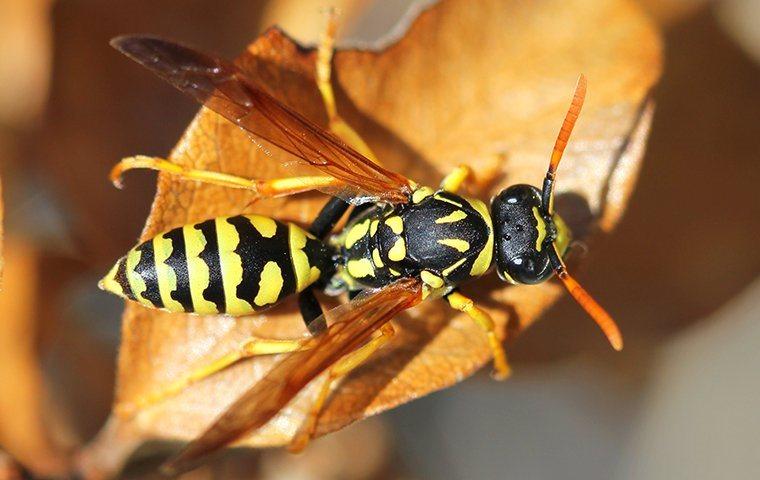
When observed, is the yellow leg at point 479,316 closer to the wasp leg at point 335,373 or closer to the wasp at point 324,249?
the wasp at point 324,249

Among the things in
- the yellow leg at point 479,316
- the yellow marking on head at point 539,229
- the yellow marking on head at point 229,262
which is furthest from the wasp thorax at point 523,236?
the yellow marking on head at point 229,262

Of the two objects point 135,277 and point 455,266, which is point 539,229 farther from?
point 135,277

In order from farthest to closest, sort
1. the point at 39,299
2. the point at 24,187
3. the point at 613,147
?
the point at 24,187 < the point at 39,299 < the point at 613,147

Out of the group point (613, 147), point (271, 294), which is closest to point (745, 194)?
point (613, 147)

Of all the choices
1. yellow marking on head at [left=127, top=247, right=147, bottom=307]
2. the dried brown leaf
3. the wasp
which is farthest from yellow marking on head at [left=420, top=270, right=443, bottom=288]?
yellow marking on head at [left=127, top=247, right=147, bottom=307]

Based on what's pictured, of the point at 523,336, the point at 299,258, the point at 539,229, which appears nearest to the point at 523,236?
the point at 539,229

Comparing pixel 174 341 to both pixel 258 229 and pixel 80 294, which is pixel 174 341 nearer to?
pixel 258 229
